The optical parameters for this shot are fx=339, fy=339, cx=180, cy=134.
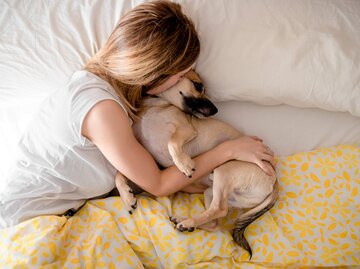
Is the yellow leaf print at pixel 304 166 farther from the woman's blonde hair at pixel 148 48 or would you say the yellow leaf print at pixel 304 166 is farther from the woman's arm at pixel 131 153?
the woman's blonde hair at pixel 148 48

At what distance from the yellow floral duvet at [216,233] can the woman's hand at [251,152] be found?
0.18 metres

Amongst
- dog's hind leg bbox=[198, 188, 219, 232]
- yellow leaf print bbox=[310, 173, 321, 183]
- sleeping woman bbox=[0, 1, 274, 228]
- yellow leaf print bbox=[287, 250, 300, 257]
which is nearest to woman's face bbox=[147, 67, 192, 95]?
Result: sleeping woman bbox=[0, 1, 274, 228]

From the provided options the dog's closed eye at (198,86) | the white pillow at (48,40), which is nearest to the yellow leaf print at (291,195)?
the dog's closed eye at (198,86)

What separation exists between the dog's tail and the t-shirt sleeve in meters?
Result: 0.81

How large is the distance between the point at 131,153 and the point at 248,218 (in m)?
0.65

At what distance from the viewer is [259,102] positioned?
72.8 inches

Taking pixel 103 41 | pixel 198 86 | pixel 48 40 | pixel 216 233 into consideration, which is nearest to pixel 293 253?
pixel 216 233

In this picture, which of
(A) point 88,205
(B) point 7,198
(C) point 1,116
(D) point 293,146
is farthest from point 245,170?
(C) point 1,116

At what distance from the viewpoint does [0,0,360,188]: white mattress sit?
1.75 metres

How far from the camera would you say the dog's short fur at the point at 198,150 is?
5.35ft

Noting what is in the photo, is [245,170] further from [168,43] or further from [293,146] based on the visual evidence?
[168,43]

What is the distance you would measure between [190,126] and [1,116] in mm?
1103

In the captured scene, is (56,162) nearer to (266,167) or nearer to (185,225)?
(185,225)

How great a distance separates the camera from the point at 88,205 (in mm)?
1626
